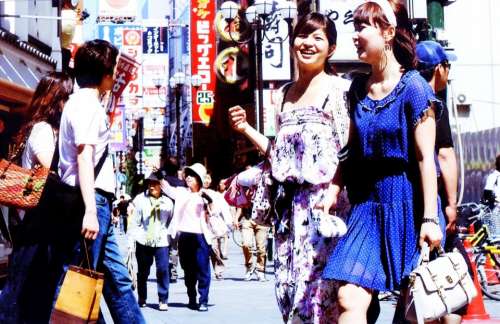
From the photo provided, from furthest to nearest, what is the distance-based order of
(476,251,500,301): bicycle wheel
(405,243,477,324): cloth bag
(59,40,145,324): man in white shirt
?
(476,251,500,301): bicycle wheel, (59,40,145,324): man in white shirt, (405,243,477,324): cloth bag

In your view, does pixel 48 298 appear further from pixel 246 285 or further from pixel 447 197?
pixel 246 285

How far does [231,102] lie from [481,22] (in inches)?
905

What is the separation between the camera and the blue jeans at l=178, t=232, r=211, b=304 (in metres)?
11.4

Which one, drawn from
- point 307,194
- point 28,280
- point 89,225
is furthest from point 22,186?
point 307,194

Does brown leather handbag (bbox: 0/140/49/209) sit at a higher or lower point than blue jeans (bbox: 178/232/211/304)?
higher

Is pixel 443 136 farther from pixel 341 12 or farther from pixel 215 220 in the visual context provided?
pixel 341 12

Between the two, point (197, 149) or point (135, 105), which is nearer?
point (197, 149)

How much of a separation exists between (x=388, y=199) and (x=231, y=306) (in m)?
7.22

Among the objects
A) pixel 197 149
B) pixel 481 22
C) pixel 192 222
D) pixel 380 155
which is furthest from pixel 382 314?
pixel 197 149

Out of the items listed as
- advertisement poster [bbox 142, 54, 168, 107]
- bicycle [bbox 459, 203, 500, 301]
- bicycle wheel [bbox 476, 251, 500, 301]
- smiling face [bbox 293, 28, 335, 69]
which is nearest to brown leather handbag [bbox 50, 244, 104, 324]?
smiling face [bbox 293, 28, 335, 69]

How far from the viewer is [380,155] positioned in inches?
183

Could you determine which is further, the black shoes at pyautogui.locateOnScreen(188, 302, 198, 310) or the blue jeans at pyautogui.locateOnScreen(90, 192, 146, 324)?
the black shoes at pyautogui.locateOnScreen(188, 302, 198, 310)

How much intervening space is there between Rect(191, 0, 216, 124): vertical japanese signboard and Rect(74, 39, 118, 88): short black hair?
38865mm

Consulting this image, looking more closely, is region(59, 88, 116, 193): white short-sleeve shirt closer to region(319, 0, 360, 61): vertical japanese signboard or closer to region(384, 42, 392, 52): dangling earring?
region(384, 42, 392, 52): dangling earring
